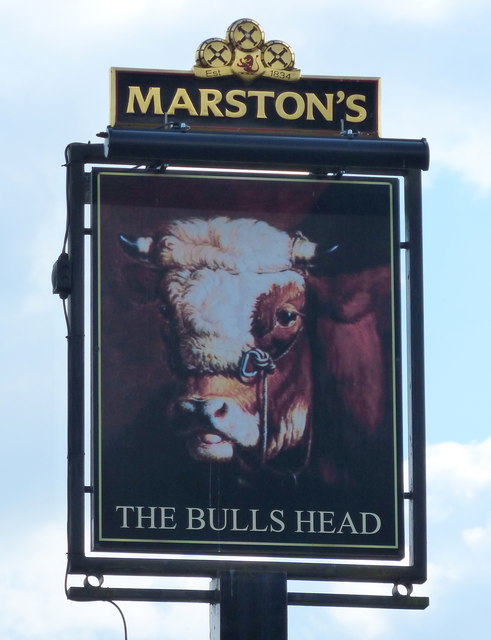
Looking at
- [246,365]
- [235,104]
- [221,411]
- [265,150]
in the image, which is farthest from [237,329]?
[235,104]

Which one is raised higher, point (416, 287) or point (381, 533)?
point (416, 287)

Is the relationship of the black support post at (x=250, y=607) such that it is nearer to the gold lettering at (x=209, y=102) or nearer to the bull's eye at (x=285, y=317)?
the bull's eye at (x=285, y=317)

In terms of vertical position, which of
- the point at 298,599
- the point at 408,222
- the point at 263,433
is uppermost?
the point at 408,222

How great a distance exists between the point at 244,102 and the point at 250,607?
17.5 ft

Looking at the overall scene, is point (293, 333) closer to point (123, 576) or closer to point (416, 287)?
point (416, 287)

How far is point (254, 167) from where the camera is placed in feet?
89.9

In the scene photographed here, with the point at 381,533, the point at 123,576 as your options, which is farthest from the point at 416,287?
the point at 123,576

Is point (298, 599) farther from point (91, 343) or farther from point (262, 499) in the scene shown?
point (91, 343)

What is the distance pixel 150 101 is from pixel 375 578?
17.8 feet

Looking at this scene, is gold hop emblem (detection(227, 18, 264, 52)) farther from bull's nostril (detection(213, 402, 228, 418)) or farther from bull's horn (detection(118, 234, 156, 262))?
bull's nostril (detection(213, 402, 228, 418))

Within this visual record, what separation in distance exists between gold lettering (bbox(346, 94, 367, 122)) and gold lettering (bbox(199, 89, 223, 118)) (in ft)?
4.45

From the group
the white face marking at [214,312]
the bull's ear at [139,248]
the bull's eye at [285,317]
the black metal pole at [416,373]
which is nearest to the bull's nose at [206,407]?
the white face marking at [214,312]

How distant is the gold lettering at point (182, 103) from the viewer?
27391 mm

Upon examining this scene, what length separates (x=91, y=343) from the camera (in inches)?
1048
